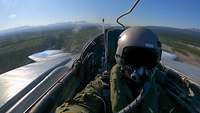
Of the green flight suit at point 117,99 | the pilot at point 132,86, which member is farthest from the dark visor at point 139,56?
the green flight suit at point 117,99

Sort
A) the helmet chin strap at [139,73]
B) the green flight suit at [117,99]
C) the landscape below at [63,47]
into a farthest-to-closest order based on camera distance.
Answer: the landscape below at [63,47] → the helmet chin strap at [139,73] → the green flight suit at [117,99]

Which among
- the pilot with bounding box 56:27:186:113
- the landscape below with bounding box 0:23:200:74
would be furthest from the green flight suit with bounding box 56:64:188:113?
the landscape below with bounding box 0:23:200:74

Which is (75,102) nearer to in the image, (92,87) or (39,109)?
(92,87)

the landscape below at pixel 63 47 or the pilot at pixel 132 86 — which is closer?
the pilot at pixel 132 86

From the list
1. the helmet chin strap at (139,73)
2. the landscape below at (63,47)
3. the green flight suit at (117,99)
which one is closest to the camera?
the green flight suit at (117,99)

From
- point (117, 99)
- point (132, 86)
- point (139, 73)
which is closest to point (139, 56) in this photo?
point (139, 73)

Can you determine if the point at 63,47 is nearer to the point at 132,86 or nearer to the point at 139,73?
the point at 132,86

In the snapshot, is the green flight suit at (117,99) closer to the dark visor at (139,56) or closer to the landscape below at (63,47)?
the dark visor at (139,56)

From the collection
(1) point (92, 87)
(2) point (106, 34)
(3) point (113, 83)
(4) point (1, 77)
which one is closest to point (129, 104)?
(3) point (113, 83)

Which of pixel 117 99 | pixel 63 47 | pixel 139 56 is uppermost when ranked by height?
pixel 139 56
